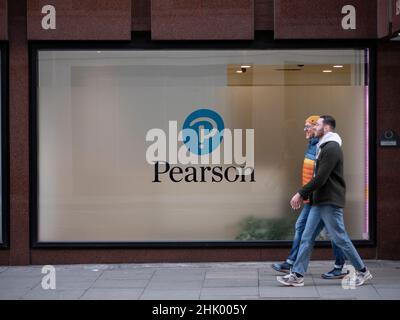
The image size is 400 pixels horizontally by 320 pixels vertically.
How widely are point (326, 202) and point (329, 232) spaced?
1.16ft

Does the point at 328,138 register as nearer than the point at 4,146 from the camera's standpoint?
Yes

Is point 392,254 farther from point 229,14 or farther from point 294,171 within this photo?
point 229,14

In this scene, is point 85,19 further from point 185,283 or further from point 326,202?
point 326,202

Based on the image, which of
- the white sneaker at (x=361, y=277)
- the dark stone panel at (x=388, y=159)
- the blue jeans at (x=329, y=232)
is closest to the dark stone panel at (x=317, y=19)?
the dark stone panel at (x=388, y=159)

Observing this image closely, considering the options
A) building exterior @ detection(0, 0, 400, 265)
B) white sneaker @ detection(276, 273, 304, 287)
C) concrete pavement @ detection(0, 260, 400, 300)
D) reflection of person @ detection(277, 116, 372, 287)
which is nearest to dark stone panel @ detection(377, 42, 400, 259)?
building exterior @ detection(0, 0, 400, 265)

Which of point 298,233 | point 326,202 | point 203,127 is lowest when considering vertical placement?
point 298,233

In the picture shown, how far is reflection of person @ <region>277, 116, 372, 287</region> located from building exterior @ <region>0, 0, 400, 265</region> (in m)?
1.65

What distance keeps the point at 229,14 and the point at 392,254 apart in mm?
3905

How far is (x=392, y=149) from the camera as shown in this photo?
38.5 feet

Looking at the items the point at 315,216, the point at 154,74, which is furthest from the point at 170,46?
the point at 315,216

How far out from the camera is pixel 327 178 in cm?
996

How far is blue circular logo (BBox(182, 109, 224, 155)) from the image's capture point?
1194 centimetres

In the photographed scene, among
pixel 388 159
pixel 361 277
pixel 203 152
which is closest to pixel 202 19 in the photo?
pixel 203 152

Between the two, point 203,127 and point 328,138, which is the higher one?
point 203,127
